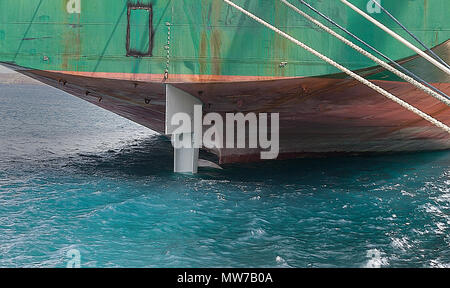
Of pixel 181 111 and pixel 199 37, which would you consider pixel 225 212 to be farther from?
pixel 199 37

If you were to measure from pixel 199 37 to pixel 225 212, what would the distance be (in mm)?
4769

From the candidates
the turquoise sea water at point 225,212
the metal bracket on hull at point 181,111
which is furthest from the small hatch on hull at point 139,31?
the turquoise sea water at point 225,212

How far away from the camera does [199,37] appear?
12805mm

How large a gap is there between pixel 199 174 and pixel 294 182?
3.14 meters

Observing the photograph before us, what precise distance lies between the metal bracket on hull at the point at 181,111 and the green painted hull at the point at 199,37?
2.19ft

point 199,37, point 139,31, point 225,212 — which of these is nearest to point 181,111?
point 199,37

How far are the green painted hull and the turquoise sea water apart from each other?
11.1 feet

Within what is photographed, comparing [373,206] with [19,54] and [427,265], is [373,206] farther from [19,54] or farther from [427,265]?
[19,54]

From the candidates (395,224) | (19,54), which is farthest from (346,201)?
(19,54)

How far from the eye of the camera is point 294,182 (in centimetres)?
1464

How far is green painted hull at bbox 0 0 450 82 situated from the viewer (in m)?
12.5

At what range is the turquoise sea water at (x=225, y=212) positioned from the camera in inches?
345

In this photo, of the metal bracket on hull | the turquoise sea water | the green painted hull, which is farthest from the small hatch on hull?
the turquoise sea water
